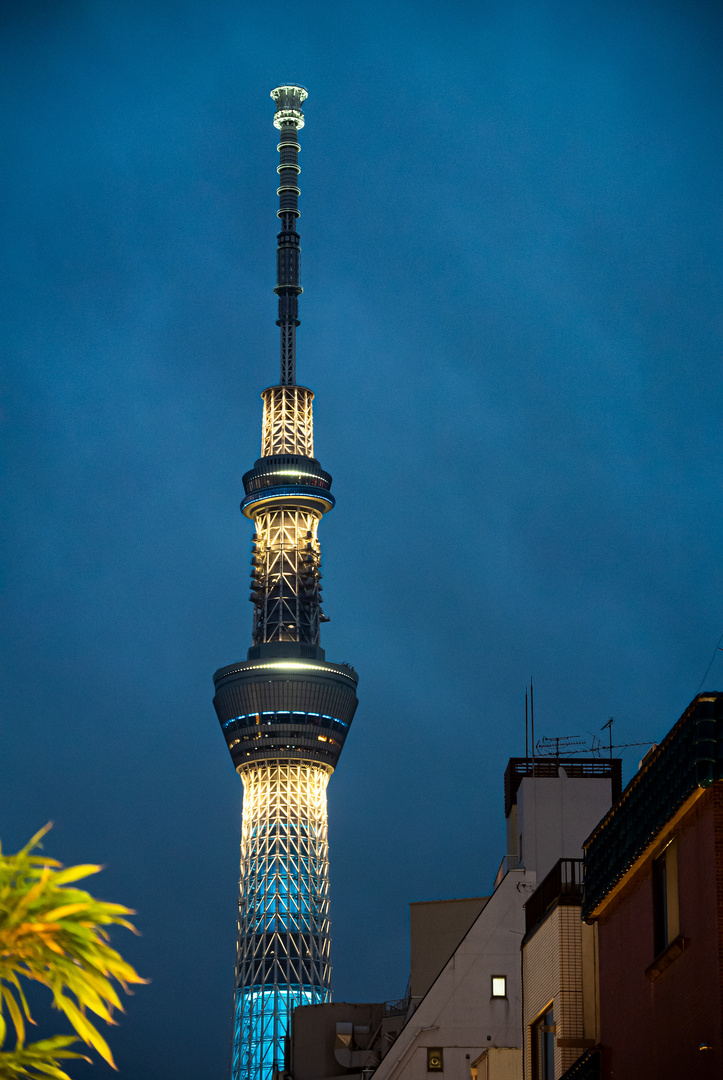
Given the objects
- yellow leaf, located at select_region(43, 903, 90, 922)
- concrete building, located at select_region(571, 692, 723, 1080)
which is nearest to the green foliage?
yellow leaf, located at select_region(43, 903, 90, 922)

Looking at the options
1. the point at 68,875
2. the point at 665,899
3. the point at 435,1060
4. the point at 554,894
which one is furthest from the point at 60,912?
the point at 435,1060

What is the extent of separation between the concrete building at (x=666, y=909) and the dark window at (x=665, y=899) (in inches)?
0.6

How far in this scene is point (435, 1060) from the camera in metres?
65.8

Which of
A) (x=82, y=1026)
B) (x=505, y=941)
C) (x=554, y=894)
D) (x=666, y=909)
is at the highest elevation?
(x=505, y=941)

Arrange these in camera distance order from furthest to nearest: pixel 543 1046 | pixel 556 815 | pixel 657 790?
pixel 556 815, pixel 543 1046, pixel 657 790

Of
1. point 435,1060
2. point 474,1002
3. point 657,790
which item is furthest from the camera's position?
point 435,1060

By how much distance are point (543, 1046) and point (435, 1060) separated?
2529 centimetres

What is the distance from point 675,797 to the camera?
27.8 metres

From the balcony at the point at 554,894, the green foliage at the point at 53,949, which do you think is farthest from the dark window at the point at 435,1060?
the green foliage at the point at 53,949

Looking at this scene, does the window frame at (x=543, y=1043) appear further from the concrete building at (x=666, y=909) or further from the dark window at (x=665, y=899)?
the dark window at (x=665, y=899)

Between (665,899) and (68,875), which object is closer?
(68,875)

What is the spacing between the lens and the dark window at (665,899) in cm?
2873

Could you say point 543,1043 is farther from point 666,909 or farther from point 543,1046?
point 666,909

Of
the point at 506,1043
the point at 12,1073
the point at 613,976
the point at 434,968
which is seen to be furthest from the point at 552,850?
the point at 12,1073
